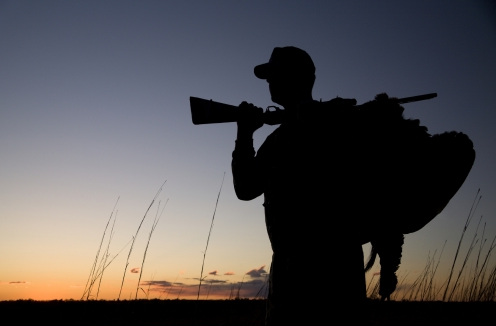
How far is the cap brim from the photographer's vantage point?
7.76 feet

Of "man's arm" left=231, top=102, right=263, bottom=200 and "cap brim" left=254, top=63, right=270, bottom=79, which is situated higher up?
"cap brim" left=254, top=63, right=270, bottom=79

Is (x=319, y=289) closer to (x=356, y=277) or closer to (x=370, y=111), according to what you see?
(x=356, y=277)

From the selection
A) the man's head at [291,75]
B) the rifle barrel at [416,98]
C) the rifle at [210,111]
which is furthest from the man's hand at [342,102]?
the rifle at [210,111]

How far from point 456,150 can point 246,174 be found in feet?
3.36

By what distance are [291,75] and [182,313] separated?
827 cm

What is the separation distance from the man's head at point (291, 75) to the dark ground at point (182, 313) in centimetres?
267

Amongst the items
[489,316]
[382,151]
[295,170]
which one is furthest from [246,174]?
[489,316]

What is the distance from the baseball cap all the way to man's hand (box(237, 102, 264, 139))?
22cm

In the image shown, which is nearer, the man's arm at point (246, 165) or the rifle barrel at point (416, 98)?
the man's arm at point (246, 165)

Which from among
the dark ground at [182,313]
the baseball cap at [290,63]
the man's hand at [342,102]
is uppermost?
the baseball cap at [290,63]

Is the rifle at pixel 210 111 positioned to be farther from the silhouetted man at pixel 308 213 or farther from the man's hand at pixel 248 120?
the silhouetted man at pixel 308 213

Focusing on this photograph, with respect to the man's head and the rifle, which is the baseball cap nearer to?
the man's head

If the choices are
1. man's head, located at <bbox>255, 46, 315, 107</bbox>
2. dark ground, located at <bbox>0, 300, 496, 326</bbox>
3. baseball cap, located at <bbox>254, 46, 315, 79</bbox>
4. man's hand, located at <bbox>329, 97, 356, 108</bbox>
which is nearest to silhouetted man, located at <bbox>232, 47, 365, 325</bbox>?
man's hand, located at <bbox>329, 97, 356, 108</bbox>

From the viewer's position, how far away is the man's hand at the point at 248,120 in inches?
89.8
